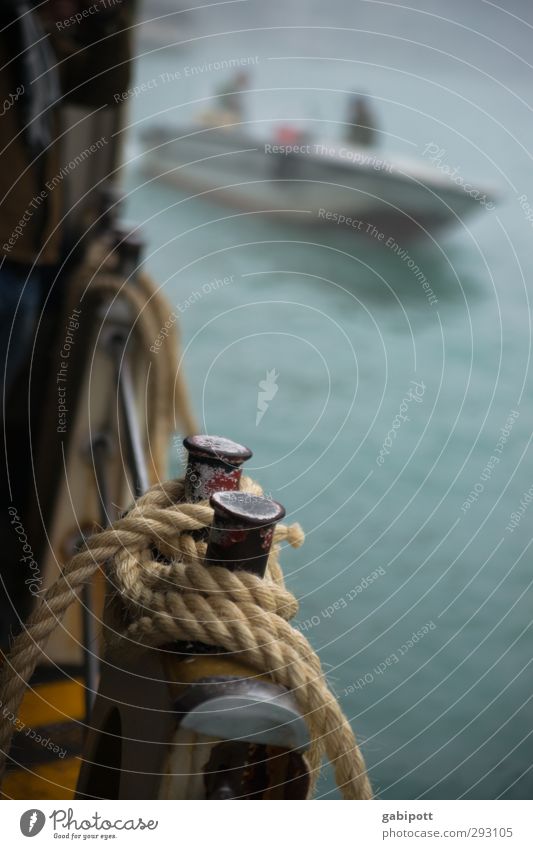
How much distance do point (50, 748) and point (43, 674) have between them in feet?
0.63

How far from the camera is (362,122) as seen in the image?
10.0 ft

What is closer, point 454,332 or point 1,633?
point 1,633

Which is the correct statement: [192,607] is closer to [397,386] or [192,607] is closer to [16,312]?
[16,312]

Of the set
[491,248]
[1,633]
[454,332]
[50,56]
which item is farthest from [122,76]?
[454,332]

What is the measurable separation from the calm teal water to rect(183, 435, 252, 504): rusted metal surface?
473 millimetres

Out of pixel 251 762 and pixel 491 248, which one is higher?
pixel 491 248

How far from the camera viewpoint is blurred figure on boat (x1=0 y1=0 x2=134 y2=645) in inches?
35.7

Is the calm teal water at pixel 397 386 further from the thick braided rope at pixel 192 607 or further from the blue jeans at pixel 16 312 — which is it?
the thick braided rope at pixel 192 607

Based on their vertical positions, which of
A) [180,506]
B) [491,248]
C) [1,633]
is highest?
[491,248]

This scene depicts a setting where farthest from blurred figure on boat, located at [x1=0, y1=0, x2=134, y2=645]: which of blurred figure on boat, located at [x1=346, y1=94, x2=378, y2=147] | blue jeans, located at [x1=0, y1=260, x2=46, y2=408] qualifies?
blurred figure on boat, located at [x1=346, y1=94, x2=378, y2=147]

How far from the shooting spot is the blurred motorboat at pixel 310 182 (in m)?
2.62

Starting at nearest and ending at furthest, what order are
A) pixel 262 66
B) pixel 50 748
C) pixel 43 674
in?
pixel 50 748 < pixel 43 674 < pixel 262 66
